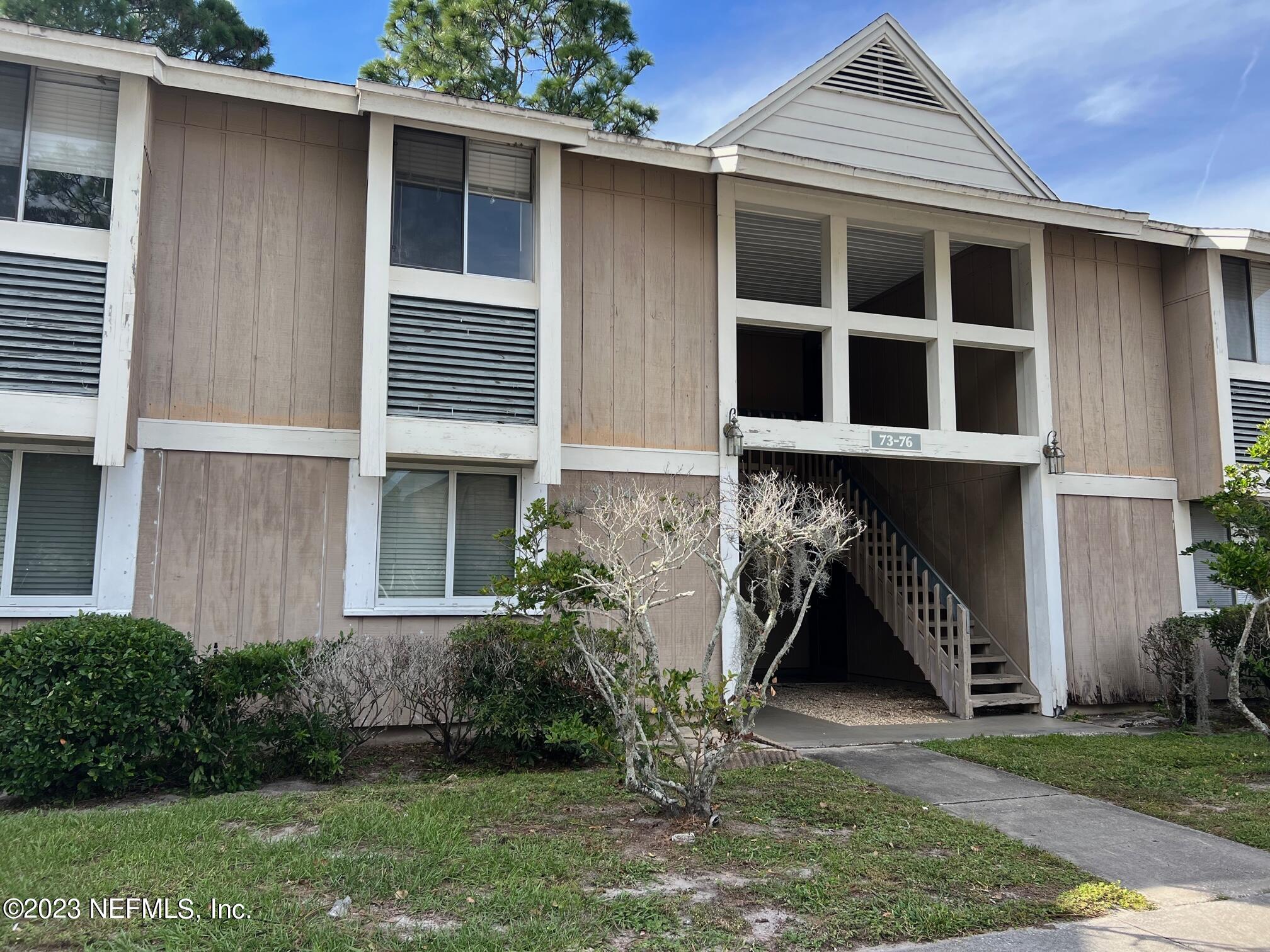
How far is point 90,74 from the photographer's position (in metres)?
7.55

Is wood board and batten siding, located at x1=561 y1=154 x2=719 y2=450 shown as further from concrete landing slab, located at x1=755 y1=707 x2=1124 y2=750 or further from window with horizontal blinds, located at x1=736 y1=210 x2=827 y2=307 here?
concrete landing slab, located at x1=755 y1=707 x2=1124 y2=750

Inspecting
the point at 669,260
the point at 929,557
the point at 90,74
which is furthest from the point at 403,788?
the point at 929,557

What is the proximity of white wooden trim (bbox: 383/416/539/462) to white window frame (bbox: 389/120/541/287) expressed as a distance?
1399mm

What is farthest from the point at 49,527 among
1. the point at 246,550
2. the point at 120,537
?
the point at 246,550

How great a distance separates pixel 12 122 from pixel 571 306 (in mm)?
4948

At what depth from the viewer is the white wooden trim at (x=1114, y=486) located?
1064 centimetres

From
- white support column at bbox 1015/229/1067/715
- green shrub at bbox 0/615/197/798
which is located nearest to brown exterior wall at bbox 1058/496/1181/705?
white support column at bbox 1015/229/1067/715

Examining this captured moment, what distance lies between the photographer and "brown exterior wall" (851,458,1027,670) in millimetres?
10859

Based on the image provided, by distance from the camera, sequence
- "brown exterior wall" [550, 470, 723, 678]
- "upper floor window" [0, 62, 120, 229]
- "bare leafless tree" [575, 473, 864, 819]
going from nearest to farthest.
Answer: "bare leafless tree" [575, 473, 864, 819]
"upper floor window" [0, 62, 120, 229]
"brown exterior wall" [550, 470, 723, 678]

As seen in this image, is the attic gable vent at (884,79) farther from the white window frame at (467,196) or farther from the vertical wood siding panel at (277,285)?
the vertical wood siding panel at (277,285)

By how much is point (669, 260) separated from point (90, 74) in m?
5.42

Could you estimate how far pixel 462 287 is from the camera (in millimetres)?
8195

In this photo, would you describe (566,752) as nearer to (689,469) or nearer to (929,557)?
(689,469)

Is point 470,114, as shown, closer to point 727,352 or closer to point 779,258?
point 727,352
